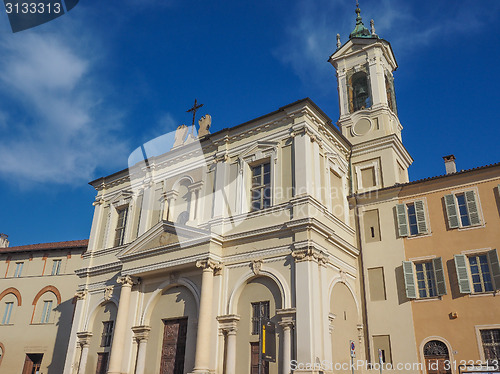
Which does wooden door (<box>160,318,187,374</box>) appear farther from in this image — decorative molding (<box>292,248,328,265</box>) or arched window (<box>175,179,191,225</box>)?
decorative molding (<box>292,248,328,265</box>)

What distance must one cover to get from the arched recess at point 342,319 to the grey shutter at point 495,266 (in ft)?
18.6

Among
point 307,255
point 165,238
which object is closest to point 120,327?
point 165,238

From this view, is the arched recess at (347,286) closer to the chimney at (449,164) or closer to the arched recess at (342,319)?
the arched recess at (342,319)

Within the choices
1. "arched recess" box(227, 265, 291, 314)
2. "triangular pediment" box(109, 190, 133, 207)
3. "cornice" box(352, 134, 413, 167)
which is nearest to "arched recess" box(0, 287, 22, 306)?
"triangular pediment" box(109, 190, 133, 207)

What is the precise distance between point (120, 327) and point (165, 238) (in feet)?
14.7

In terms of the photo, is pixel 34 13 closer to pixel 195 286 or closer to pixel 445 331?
pixel 195 286

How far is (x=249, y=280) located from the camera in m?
18.8

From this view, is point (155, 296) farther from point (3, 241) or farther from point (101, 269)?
point (3, 241)

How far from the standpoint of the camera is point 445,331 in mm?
18578

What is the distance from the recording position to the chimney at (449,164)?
22.3 metres

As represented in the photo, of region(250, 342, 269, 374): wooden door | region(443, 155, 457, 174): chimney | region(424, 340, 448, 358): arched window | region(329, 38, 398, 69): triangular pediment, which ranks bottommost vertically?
region(250, 342, 269, 374): wooden door

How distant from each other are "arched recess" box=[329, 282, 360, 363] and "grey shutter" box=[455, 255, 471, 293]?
174 inches

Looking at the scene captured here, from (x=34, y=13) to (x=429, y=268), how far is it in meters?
17.4

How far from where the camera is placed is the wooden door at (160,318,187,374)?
19.4 metres
